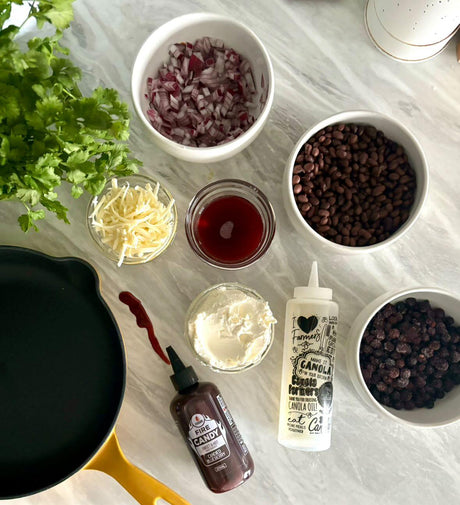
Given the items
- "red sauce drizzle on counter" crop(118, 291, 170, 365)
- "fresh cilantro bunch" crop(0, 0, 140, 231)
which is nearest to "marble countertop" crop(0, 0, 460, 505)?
"red sauce drizzle on counter" crop(118, 291, 170, 365)

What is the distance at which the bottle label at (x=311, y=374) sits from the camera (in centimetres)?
98

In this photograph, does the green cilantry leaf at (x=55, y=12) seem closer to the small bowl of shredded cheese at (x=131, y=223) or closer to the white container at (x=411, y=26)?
the small bowl of shredded cheese at (x=131, y=223)

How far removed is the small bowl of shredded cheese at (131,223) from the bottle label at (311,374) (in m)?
0.29

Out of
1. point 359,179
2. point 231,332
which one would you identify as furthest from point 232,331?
point 359,179

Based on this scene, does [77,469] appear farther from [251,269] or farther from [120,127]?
[120,127]

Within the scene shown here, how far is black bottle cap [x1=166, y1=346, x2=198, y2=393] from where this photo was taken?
96 centimetres

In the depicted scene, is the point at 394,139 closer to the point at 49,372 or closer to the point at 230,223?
the point at 230,223

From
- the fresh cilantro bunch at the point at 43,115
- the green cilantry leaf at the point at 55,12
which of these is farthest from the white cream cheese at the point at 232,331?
the green cilantry leaf at the point at 55,12

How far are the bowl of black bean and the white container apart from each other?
44 centimetres

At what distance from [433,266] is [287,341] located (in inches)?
12.6

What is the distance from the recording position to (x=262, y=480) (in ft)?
3.43

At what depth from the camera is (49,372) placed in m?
1.00

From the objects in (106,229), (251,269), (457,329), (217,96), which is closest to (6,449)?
(106,229)

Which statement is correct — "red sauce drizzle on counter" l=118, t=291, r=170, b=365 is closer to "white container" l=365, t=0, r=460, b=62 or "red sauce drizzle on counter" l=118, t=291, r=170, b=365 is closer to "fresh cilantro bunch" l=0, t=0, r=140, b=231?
"fresh cilantro bunch" l=0, t=0, r=140, b=231
